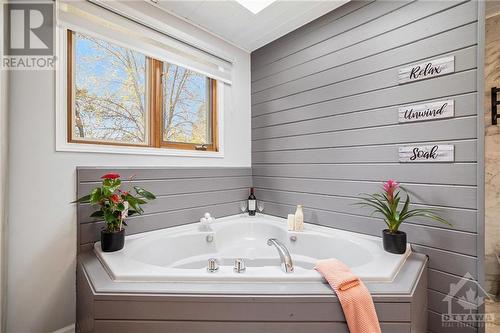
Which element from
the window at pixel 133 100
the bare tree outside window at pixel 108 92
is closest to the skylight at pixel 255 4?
the window at pixel 133 100

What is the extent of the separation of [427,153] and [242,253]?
162cm

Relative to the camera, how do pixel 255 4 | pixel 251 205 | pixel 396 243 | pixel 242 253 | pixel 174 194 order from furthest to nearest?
pixel 251 205 → pixel 242 253 → pixel 174 194 → pixel 255 4 → pixel 396 243

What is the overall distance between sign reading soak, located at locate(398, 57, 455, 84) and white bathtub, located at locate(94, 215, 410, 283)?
42.9 inches

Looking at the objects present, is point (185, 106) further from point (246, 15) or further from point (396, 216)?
point (396, 216)

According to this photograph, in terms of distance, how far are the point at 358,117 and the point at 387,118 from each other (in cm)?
20

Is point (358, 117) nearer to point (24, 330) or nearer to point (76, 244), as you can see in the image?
point (76, 244)

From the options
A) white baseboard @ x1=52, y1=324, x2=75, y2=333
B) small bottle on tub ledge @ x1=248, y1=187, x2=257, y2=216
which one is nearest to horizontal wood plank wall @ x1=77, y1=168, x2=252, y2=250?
small bottle on tub ledge @ x1=248, y1=187, x2=257, y2=216

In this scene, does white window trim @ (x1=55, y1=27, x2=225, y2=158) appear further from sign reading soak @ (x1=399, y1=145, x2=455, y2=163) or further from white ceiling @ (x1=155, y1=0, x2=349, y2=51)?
sign reading soak @ (x1=399, y1=145, x2=455, y2=163)

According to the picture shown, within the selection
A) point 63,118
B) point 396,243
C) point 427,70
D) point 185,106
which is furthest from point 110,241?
point 427,70

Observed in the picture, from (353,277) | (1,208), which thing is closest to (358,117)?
(353,277)

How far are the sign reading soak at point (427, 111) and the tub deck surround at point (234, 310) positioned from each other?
3.34ft

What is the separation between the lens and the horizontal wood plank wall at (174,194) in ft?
4.83

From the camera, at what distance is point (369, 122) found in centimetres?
164

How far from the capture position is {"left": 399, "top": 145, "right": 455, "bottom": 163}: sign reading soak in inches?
51.4
